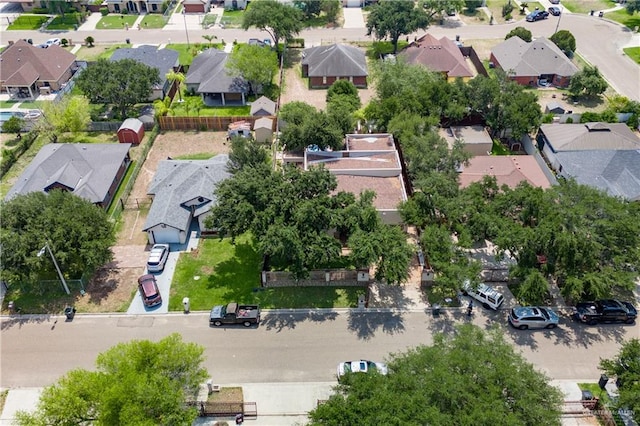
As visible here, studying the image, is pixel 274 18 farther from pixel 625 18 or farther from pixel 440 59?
pixel 625 18

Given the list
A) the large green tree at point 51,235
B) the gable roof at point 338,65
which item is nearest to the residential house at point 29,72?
the gable roof at point 338,65

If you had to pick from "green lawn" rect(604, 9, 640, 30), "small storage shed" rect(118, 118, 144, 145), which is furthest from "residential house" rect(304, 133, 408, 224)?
"green lawn" rect(604, 9, 640, 30)

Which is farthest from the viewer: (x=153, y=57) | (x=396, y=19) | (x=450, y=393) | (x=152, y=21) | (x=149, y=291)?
(x=152, y=21)

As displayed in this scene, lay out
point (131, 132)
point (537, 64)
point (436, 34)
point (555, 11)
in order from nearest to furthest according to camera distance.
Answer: point (131, 132) < point (537, 64) < point (436, 34) < point (555, 11)

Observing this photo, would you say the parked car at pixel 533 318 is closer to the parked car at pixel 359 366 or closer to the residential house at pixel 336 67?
the parked car at pixel 359 366

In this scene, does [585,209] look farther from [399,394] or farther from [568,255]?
[399,394]

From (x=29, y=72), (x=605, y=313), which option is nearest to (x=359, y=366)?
(x=605, y=313)

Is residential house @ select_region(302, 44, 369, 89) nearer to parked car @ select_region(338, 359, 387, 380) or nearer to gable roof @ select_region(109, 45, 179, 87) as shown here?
gable roof @ select_region(109, 45, 179, 87)
